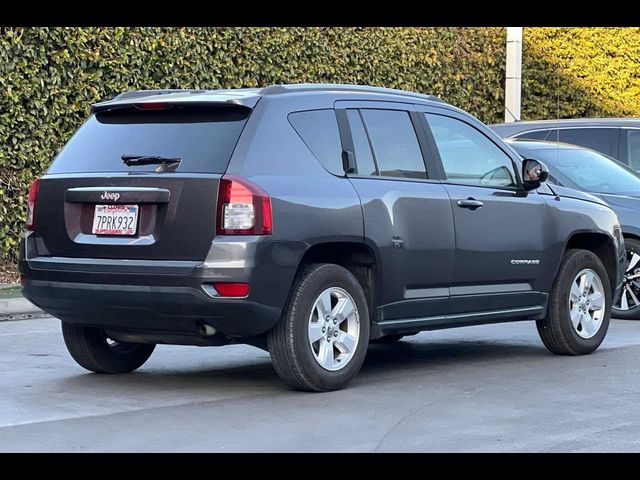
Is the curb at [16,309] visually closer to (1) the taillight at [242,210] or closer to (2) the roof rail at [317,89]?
(2) the roof rail at [317,89]

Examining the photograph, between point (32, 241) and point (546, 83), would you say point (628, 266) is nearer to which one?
point (32, 241)

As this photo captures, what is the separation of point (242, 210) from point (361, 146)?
1.20 m

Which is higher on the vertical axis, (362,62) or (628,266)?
(362,62)

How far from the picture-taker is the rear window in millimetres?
7828

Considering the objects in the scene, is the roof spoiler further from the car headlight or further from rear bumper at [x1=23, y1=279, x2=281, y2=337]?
the car headlight

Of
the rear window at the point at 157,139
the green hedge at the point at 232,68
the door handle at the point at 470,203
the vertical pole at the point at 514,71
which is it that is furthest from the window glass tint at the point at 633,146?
the rear window at the point at 157,139

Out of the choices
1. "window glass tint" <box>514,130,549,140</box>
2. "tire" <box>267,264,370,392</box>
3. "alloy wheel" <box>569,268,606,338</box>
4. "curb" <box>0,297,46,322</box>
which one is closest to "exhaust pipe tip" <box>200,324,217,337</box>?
"tire" <box>267,264,370,392</box>

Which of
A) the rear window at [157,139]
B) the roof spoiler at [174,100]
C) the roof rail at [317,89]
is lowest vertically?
the rear window at [157,139]

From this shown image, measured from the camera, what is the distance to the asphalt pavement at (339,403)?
6574 mm

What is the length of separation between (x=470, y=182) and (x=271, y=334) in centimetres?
202

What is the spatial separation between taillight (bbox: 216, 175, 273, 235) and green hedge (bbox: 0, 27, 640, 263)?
22.4ft

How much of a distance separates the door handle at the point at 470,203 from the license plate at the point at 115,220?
2.22 m

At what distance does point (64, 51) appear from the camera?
14180 millimetres
